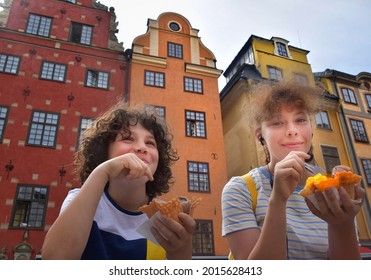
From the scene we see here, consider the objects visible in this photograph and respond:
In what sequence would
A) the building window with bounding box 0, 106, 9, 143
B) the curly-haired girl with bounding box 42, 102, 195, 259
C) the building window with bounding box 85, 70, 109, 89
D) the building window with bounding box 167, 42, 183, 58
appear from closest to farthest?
the curly-haired girl with bounding box 42, 102, 195, 259, the building window with bounding box 0, 106, 9, 143, the building window with bounding box 85, 70, 109, 89, the building window with bounding box 167, 42, 183, 58

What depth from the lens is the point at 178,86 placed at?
1366 centimetres

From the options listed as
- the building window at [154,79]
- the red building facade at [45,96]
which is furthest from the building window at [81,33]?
the building window at [154,79]

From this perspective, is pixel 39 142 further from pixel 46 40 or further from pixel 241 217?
A: pixel 241 217

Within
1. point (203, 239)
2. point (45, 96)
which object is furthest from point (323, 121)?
point (45, 96)

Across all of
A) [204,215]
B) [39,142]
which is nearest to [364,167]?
Result: [204,215]

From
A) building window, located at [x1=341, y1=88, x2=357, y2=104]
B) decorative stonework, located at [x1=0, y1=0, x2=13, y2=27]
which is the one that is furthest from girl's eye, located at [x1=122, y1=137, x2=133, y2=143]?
building window, located at [x1=341, y1=88, x2=357, y2=104]

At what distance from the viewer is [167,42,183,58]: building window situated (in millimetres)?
14430

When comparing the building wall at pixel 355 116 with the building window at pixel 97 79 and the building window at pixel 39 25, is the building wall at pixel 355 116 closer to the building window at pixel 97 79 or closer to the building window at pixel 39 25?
the building window at pixel 97 79

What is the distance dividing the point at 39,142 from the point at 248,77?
10023mm

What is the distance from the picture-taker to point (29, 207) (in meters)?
9.45

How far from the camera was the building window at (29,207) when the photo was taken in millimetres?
9188

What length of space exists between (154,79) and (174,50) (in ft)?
7.46

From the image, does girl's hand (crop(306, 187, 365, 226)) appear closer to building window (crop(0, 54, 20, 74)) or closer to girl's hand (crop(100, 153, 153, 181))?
girl's hand (crop(100, 153, 153, 181))

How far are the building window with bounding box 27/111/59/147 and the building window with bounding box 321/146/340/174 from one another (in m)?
12.5
